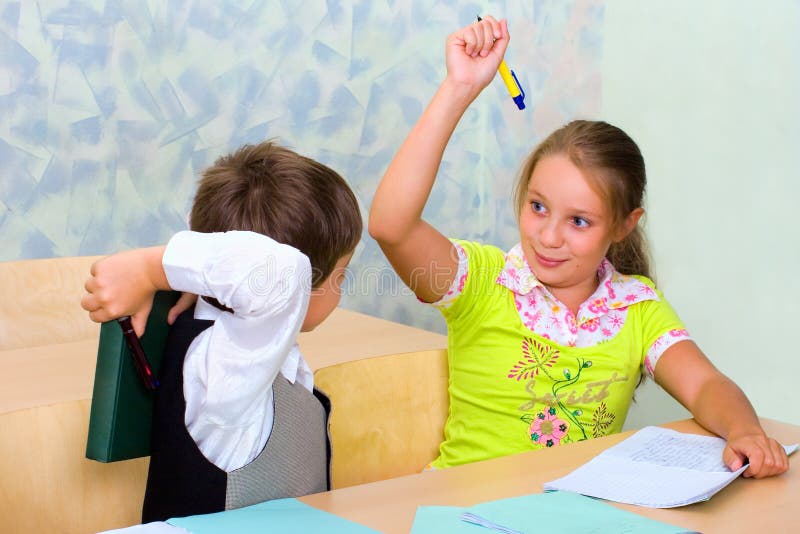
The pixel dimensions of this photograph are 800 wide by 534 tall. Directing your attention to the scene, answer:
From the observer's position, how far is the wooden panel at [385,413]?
1.42 m

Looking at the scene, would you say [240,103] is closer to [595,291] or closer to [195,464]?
[595,291]

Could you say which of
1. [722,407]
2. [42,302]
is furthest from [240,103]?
[722,407]

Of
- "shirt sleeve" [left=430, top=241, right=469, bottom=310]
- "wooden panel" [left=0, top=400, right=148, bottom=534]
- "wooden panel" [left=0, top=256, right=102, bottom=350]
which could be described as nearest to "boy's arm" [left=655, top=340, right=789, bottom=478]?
"shirt sleeve" [left=430, top=241, right=469, bottom=310]

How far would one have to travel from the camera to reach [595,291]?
150cm

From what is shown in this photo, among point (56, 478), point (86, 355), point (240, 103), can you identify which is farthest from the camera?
point (240, 103)

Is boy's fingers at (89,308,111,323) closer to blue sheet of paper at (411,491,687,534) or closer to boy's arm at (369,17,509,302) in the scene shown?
blue sheet of paper at (411,491,687,534)

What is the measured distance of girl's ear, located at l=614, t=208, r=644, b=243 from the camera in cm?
147

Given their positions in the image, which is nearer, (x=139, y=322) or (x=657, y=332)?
(x=139, y=322)

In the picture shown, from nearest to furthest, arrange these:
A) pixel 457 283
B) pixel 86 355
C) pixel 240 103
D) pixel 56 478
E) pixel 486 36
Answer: pixel 56 478 → pixel 486 36 → pixel 457 283 → pixel 86 355 → pixel 240 103

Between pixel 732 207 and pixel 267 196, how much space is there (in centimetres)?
146

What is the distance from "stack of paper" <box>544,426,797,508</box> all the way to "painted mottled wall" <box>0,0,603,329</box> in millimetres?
1506

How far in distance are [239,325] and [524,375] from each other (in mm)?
645

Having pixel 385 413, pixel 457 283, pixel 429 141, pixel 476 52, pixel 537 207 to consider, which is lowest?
pixel 385 413

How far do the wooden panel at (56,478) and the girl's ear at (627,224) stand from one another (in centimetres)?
82
